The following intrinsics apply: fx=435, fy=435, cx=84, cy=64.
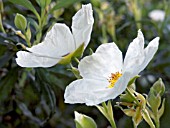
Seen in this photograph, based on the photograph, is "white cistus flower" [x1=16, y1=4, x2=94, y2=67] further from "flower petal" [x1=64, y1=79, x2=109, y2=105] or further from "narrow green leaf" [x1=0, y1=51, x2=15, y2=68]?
"narrow green leaf" [x1=0, y1=51, x2=15, y2=68]

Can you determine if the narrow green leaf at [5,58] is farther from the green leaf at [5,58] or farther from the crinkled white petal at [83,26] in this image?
the crinkled white petal at [83,26]

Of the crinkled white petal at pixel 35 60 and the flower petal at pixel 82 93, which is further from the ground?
the crinkled white petal at pixel 35 60

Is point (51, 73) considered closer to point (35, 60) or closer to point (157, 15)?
point (35, 60)

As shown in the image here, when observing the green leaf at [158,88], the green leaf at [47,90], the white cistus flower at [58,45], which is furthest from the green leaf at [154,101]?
the green leaf at [47,90]

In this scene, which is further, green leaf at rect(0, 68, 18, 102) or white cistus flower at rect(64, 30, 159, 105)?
green leaf at rect(0, 68, 18, 102)

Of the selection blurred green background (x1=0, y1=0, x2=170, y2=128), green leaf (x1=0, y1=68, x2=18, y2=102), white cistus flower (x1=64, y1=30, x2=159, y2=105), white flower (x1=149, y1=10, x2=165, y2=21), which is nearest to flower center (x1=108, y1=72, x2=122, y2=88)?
white cistus flower (x1=64, y1=30, x2=159, y2=105)

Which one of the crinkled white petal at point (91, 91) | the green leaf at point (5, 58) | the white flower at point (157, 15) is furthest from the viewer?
the white flower at point (157, 15)
